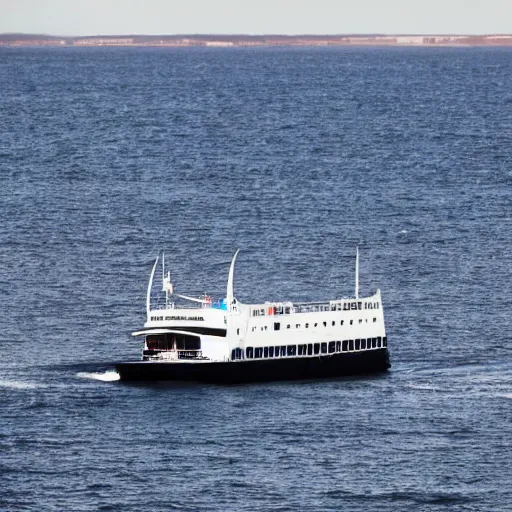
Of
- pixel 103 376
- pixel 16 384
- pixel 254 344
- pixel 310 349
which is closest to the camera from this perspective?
pixel 16 384

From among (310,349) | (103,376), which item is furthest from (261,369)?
(103,376)

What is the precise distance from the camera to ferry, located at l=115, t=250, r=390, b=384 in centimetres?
15812

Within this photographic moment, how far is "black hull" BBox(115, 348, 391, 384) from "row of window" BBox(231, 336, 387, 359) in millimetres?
675

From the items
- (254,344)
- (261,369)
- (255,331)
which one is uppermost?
(255,331)

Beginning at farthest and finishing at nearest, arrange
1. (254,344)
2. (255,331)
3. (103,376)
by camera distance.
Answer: (255,331), (254,344), (103,376)

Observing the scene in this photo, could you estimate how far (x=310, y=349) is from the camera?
16225 centimetres

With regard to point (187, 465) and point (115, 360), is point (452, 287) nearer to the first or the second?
point (115, 360)

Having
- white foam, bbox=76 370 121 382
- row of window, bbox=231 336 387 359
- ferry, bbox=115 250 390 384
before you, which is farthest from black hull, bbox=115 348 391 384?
Result: white foam, bbox=76 370 121 382

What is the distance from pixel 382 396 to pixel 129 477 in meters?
27.6

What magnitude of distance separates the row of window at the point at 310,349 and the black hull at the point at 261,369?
2.21 ft

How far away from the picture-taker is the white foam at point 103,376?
6206 inches

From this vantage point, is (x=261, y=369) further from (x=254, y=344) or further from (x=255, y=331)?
(x=255, y=331)

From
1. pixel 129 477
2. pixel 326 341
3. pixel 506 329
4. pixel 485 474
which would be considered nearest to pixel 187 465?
pixel 129 477

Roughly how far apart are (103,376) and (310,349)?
52.8 feet
